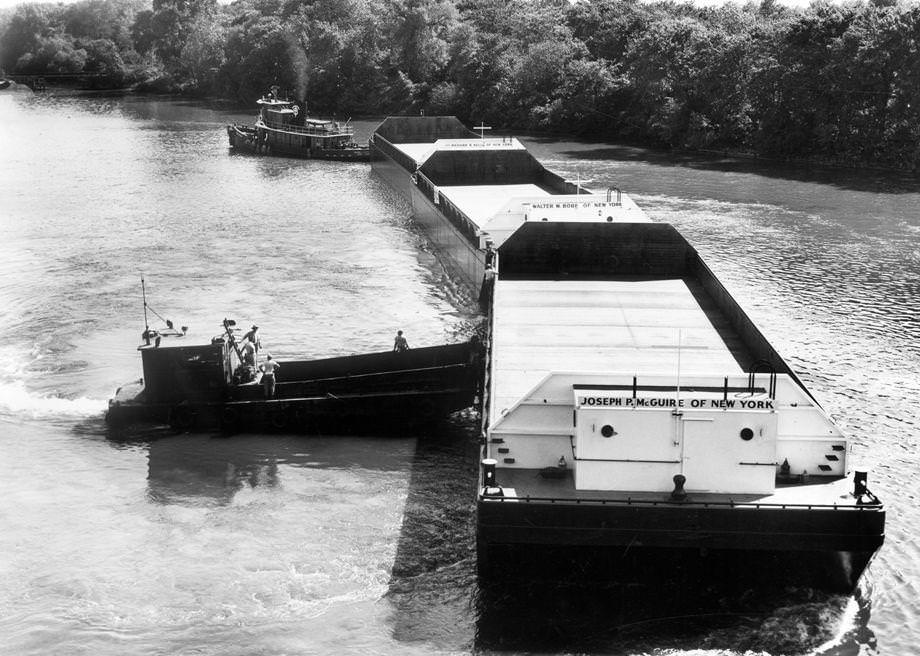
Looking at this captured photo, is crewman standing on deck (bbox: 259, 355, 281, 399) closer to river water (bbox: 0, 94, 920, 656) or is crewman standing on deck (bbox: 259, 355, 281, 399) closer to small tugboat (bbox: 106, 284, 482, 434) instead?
small tugboat (bbox: 106, 284, 482, 434)

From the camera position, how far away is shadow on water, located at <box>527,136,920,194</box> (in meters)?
52.0

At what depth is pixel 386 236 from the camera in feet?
134

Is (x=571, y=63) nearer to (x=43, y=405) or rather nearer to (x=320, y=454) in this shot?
(x=43, y=405)

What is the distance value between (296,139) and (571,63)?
26.3m

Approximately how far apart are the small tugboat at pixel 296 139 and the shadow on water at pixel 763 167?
1368 cm

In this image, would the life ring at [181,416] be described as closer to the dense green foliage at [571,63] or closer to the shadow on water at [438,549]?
the shadow on water at [438,549]

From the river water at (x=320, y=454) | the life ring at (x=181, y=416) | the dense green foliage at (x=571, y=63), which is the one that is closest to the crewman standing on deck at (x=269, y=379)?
the river water at (x=320, y=454)

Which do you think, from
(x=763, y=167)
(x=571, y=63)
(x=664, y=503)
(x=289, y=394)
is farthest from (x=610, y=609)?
(x=571, y=63)

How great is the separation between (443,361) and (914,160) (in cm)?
4511

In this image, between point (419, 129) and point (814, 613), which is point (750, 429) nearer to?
point (814, 613)

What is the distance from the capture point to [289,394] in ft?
65.8

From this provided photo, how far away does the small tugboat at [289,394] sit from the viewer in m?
19.6

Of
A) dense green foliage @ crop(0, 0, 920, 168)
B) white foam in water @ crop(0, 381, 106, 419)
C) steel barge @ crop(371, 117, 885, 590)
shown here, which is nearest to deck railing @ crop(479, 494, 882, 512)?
steel barge @ crop(371, 117, 885, 590)

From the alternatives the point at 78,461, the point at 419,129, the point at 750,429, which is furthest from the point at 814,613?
the point at 419,129
